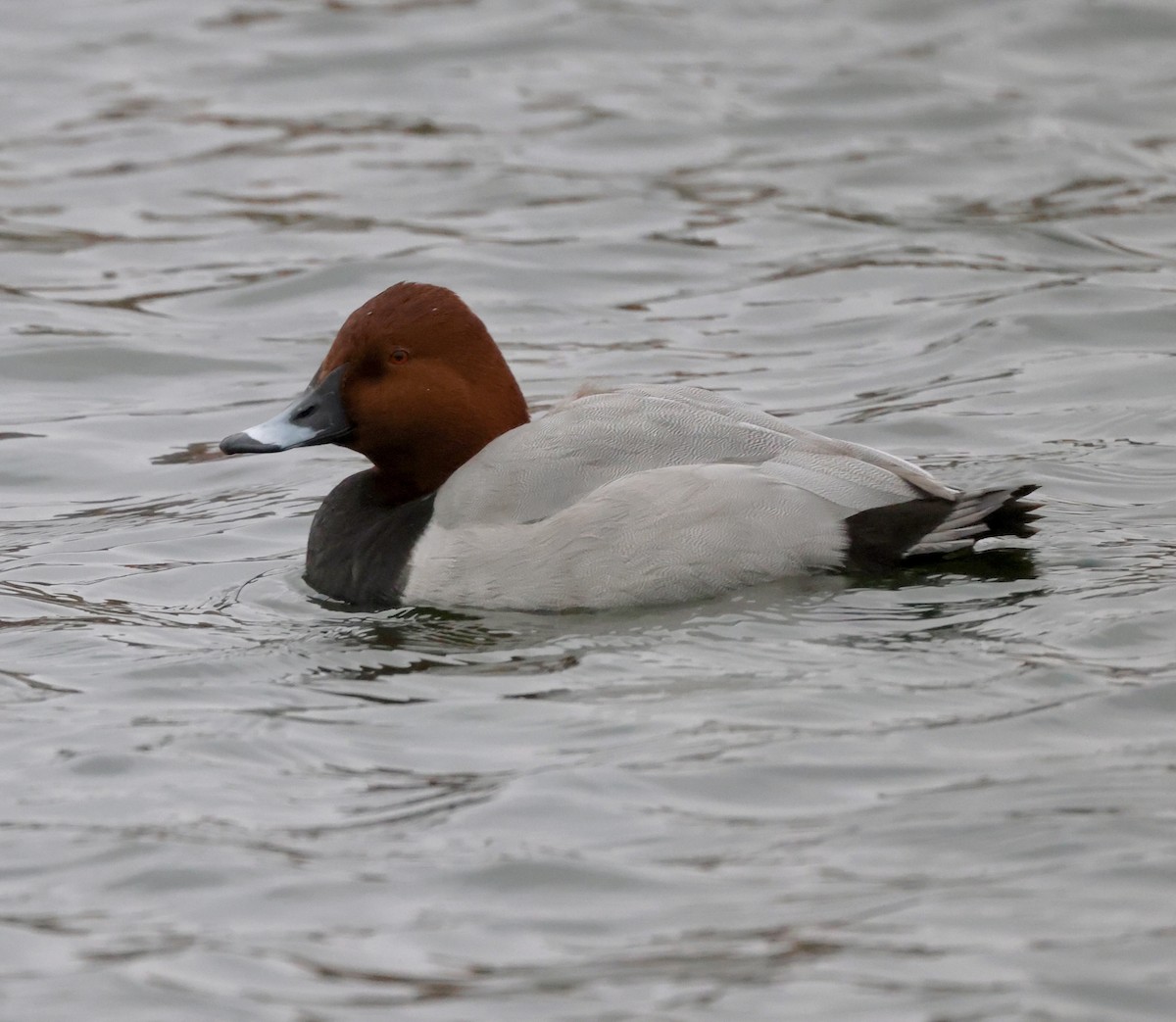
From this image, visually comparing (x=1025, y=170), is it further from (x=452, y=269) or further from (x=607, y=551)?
(x=607, y=551)

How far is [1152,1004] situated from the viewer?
3.49 metres

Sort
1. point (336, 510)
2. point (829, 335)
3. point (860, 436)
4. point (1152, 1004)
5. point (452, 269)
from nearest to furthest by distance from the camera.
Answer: point (1152, 1004), point (336, 510), point (860, 436), point (829, 335), point (452, 269)

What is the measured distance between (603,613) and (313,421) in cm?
107

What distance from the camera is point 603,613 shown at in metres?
5.57

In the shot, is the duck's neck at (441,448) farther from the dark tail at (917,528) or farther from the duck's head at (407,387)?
the dark tail at (917,528)

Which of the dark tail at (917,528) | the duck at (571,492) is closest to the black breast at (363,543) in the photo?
the duck at (571,492)

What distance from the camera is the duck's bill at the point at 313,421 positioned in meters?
5.97

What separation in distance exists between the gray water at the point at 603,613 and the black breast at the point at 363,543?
104 mm

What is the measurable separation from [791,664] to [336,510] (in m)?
1.66

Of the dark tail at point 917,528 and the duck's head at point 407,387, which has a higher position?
the duck's head at point 407,387

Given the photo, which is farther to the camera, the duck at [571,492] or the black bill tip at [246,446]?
the black bill tip at [246,446]

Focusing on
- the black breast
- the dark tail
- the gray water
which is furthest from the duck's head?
the dark tail

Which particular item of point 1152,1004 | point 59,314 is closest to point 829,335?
point 59,314

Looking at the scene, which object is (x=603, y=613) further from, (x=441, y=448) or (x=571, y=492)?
(x=441, y=448)
